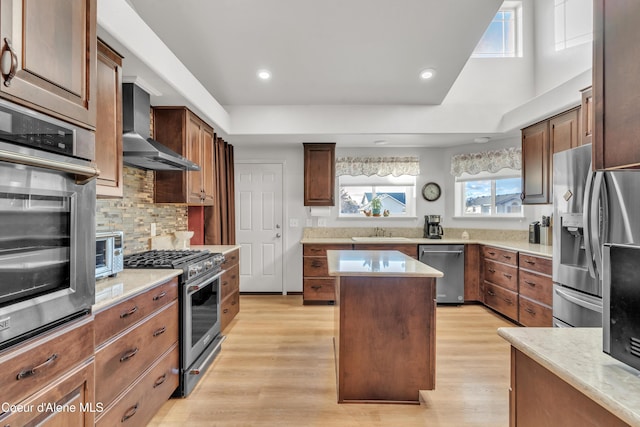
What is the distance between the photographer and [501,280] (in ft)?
12.0

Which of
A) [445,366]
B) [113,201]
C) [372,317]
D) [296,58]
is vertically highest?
[296,58]

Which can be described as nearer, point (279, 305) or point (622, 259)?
point (622, 259)

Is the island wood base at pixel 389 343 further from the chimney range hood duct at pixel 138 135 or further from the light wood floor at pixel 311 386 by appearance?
the chimney range hood duct at pixel 138 135

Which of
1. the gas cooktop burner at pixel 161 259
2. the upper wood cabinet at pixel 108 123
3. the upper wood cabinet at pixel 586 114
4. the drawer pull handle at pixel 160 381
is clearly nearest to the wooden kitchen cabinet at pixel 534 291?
the upper wood cabinet at pixel 586 114

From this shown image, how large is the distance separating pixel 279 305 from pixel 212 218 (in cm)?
148

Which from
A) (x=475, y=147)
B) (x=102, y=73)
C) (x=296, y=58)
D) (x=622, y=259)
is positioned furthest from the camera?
(x=475, y=147)

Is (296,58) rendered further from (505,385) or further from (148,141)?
(505,385)

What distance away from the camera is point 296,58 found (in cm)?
301

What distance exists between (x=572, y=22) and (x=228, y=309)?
525cm

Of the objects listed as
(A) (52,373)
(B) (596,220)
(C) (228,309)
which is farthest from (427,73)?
(A) (52,373)

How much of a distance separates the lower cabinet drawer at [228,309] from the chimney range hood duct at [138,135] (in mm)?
1492

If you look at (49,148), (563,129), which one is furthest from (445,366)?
(49,148)

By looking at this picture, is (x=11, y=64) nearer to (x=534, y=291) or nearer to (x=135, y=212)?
(x=135, y=212)

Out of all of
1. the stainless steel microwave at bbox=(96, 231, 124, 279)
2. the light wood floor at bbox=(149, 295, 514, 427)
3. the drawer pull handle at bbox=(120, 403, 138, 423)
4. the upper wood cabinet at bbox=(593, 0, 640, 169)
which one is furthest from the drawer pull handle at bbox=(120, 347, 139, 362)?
the upper wood cabinet at bbox=(593, 0, 640, 169)
